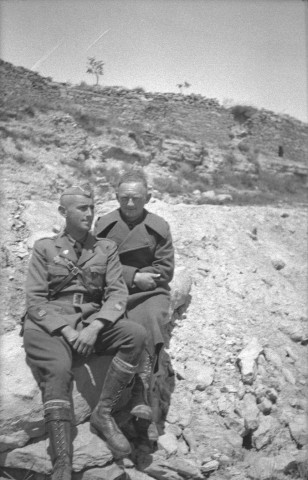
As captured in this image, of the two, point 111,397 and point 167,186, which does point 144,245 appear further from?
point 167,186

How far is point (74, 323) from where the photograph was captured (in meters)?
3.32

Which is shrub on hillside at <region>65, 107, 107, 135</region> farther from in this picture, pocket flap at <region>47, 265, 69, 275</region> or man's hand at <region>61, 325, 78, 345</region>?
man's hand at <region>61, 325, 78, 345</region>

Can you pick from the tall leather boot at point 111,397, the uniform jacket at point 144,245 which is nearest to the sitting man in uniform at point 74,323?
the tall leather boot at point 111,397

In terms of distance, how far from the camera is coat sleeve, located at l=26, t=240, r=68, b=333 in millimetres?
3238

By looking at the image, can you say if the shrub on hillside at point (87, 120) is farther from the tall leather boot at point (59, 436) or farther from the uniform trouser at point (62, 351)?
the tall leather boot at point (59, 436)

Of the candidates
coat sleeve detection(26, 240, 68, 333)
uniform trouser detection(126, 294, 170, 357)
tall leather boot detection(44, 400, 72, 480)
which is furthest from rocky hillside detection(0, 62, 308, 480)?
uniform trouser detection(126, 294, 170, 357)

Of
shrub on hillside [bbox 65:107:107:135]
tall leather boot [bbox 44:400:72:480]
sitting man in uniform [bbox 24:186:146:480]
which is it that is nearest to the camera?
tall leather boot [bbox 44:400:72:480]

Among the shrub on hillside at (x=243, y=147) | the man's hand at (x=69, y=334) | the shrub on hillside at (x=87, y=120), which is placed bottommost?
the man's hand at (x=69, y=334)

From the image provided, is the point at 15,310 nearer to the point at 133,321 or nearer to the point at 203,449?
the point at 133,321

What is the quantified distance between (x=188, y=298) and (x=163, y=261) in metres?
1.60

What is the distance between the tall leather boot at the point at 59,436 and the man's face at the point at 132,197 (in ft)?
5.87

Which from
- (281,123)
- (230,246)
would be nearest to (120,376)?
(230,246)

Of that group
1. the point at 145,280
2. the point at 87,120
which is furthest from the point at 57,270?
the point at 87,120

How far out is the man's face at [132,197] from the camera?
13.1ft
